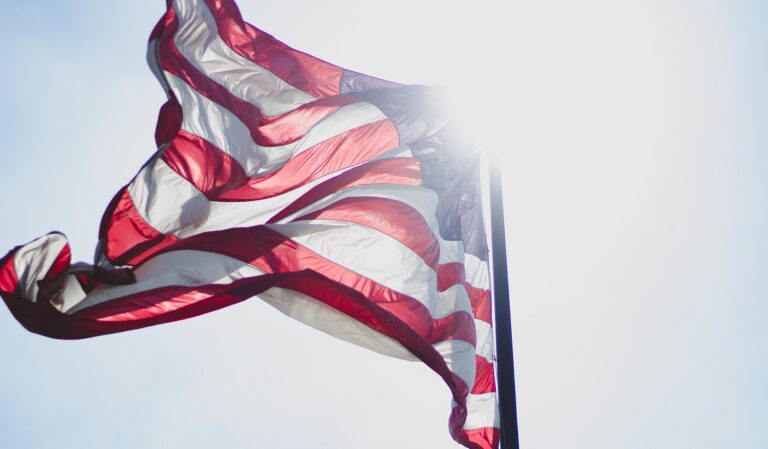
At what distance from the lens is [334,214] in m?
7.57

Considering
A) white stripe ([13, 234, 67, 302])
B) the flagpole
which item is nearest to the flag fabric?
white stripe ([13, 234, 67, 302])

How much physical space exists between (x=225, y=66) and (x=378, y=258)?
2.34 metres

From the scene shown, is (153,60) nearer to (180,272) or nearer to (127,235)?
(127,235)

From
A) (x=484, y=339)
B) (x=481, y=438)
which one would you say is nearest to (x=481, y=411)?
(x=481, y=438)

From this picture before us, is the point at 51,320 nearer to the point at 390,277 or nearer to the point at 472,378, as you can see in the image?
the point at 390,277

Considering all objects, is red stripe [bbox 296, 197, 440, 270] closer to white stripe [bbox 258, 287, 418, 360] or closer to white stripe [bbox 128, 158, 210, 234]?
white stripe [bbox 258, 287, 418, 360]

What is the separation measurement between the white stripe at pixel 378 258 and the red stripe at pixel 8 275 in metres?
2.27

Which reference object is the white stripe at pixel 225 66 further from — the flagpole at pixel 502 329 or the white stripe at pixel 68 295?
the white stripe at pixel 68 295

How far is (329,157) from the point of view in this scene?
26.3 feet

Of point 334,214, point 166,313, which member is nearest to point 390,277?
point 334,214

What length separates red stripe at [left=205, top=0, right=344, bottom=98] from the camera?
8031mm

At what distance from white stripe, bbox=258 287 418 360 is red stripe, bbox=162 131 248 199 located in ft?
3.29

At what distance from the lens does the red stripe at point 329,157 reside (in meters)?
7.73

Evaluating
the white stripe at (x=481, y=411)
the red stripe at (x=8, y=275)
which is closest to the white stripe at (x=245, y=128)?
the red stripe at (x=8, y=275)
